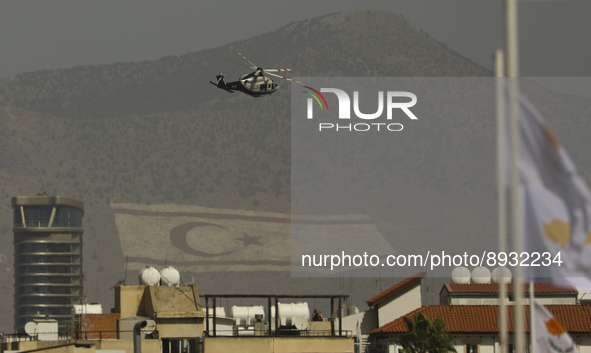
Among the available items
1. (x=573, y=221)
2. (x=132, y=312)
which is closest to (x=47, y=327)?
(x=132, y=312)

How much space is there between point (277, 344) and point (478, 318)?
35613 mm

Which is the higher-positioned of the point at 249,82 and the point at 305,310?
the point at 249,82

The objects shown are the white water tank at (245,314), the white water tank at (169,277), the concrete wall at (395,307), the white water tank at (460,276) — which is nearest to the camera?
the white water tank at (169,277)

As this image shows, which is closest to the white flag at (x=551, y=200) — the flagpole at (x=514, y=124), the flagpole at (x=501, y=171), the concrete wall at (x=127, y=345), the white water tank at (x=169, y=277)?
the flagpole at (x=501, y=171)

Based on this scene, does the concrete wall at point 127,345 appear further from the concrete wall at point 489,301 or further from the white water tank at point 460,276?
the white water tank at point 460,276

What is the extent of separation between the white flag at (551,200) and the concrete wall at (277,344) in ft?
170

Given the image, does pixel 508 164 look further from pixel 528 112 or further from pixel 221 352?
pixel 221 352

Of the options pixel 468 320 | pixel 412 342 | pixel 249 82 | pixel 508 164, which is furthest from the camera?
pixel 249 82

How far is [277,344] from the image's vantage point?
70.4 meters

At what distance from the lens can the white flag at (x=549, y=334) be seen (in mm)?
21984

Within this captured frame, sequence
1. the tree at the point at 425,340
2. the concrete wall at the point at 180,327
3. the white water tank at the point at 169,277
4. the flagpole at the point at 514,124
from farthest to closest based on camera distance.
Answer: the white water tank at the point at 169,277, the tree at the point at 425,340, the concrete wall at the point at 180,327, the flagpole at the point at 514,124

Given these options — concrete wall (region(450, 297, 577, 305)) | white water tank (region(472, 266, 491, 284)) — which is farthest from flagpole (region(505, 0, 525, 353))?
white water tank (region(472, 266, 491, 284))

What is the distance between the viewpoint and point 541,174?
18016 millimetres

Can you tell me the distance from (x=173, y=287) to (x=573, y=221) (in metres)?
63.5
